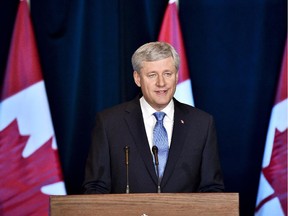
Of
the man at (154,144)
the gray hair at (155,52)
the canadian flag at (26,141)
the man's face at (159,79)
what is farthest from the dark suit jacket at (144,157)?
the canadian flag at (26,141)

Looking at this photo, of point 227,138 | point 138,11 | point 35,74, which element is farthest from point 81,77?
point 227,138

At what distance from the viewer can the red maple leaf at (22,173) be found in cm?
409

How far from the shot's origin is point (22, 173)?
4.11m

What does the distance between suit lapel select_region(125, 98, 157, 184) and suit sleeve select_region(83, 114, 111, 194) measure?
14 cm

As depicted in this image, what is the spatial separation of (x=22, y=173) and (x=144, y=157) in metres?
1.34

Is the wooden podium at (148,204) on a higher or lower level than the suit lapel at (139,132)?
lower

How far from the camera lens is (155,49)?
3078 mm

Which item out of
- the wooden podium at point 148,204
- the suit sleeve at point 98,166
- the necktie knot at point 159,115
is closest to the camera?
the wooden podium at point 148,204

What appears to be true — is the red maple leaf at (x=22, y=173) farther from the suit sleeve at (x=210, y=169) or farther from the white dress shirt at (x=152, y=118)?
the suit sleeve at (x=210, y=169)

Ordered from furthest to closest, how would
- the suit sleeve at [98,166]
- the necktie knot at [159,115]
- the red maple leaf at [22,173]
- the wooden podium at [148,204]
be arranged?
the red maple leaf at [22,173] < the necktie knot at [159,115] < the suit sleeve at [98,166] < the wooden podium at [148,204]

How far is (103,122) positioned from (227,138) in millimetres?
1313

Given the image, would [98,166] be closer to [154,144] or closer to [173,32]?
[154,144]

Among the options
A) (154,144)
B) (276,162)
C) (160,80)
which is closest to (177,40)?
(276,162)

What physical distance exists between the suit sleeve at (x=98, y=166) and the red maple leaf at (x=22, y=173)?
40.2 inches
